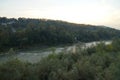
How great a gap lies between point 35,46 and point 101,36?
31661 millimetres

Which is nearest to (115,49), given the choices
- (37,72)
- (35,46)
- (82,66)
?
(82,66)

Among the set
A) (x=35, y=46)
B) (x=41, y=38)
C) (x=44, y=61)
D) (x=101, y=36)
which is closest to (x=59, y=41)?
(x=41, y=38)

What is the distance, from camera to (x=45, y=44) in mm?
50562

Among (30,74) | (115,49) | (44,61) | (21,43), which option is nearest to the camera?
(30,74)

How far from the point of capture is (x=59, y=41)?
181ft

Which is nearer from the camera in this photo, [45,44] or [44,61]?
[44,61]

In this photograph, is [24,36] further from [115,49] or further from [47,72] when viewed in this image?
[47,72]

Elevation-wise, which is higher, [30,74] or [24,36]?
[30,74]

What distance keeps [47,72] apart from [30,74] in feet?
5.37

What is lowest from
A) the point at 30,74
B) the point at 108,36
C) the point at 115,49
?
the point at 108,36

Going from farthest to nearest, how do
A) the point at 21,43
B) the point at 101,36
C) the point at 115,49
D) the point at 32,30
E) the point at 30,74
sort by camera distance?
the point at 101,36
the point at 32,30
the point at 21,43
the point at 115,49
the point at 30,74

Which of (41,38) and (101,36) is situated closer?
(41,38)

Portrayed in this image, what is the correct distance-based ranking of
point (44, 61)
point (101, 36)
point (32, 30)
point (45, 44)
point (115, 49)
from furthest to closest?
point (101, 36)
point (32, 30)
point (45, 44)
point (115, 49)
point (44, 61)

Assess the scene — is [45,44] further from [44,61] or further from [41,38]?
[44,61]
